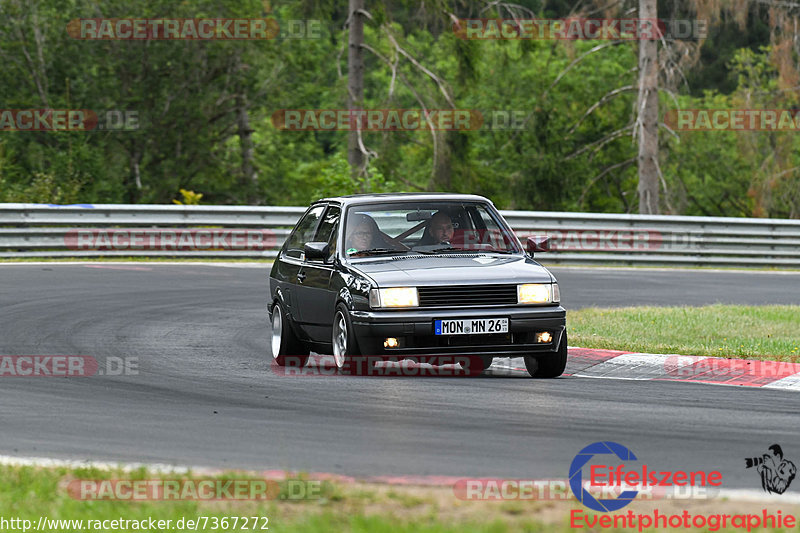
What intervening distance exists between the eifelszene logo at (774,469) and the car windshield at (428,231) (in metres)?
4.82

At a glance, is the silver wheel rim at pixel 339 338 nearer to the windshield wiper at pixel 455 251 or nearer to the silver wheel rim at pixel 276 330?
the windshield wiper at pixel 455 251

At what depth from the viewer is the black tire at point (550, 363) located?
10.9m

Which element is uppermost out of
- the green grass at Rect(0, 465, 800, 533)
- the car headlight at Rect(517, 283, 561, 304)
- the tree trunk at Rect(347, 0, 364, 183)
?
the tree trunk at Rect(347, 0, 364, 183)

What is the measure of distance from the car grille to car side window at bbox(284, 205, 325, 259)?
2350 mm

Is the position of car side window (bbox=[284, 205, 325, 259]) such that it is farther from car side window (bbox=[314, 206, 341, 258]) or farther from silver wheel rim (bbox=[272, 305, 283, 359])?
silver wheel rim (bbox=[272, 305, 283, 359])

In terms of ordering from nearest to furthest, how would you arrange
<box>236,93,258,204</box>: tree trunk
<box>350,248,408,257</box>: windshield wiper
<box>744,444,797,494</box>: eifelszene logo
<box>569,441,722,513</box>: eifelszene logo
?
1. <box>569,441,722,513</box>: eifelszene logo
2. <box>744,444,797,494</box>: eifelszene logo
3. <box>350,248,408,257</box>: windshield wiper
4. <box>236,93,258,204</box>: tree trunk

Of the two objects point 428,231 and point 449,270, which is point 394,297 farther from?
point 428,231

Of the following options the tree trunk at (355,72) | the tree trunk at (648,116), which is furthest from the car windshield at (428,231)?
the tree trunk at (355,72)

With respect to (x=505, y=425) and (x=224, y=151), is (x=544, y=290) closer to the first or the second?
(x=505, y=425)

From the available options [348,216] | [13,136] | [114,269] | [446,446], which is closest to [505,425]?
[446,446]

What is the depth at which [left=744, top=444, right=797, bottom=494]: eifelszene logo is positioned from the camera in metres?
6.47

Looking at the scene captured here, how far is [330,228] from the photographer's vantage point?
40.3 feet

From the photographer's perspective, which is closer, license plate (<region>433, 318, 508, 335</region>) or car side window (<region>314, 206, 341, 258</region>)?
license plate (<region>433, 318, 508, 335</region>)

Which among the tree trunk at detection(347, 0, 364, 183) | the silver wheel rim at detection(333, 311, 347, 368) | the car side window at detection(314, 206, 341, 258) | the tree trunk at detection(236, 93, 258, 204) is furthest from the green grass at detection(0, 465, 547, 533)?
the tree trunk at detection(236, 93, 258, 204)
